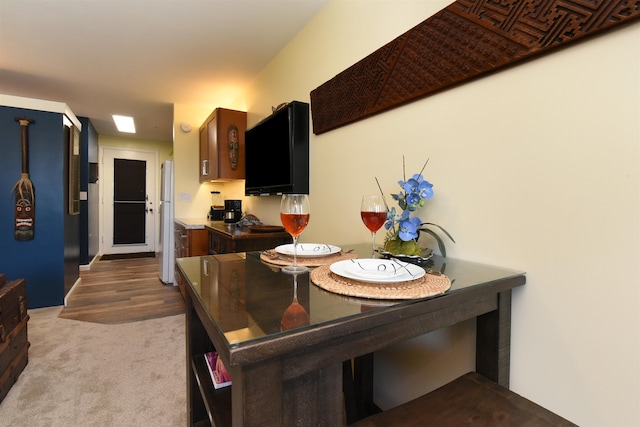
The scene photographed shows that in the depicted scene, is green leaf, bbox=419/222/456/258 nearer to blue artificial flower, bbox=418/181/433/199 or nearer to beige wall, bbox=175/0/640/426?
beige wall, bbox=175/0/640/426

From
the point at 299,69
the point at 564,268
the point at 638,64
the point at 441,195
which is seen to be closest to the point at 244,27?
the point at 299,69

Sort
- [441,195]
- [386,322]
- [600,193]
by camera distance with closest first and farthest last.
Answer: [386,322], [600,193], [441,195]

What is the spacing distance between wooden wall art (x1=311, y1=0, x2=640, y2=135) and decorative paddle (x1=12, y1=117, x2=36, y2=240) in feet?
10.2

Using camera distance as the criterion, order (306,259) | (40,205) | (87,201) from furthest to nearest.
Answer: (87,201)
(40,205)
(306,259)

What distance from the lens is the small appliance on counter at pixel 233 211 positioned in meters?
3.21

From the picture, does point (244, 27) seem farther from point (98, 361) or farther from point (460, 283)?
point (98, 361)

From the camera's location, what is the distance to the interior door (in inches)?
244

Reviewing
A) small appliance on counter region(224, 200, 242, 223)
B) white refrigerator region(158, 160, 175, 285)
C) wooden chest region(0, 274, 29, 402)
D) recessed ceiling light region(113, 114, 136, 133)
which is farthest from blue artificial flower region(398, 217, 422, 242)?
recessed ceiling light region(113, 114, 136, 133)

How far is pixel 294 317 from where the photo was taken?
1.97 ft

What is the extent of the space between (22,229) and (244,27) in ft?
9.21

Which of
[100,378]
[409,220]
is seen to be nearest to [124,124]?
[100,378]

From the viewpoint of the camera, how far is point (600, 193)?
2.65 ft

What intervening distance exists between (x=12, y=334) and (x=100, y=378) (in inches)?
22.0

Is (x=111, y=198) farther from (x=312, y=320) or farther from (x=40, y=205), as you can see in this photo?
(x=312, y=320)
